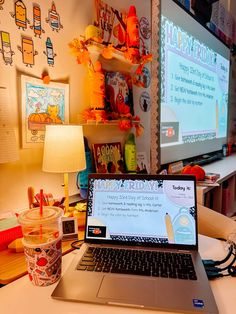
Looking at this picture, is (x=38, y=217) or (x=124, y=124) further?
(x=124, y=124)

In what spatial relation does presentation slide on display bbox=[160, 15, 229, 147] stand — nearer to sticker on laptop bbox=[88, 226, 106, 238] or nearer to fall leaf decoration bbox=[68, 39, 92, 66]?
fall leaf decoration bbox=[68, 39, 92, 66]

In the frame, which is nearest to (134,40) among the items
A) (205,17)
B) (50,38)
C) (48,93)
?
(50,38)

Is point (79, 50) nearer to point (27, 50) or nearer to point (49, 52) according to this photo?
point (49, 52)

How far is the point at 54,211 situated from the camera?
2.32ft

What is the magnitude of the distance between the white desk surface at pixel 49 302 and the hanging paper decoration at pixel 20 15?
0.89 m

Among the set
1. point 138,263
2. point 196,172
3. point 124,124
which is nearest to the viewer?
point 138,263

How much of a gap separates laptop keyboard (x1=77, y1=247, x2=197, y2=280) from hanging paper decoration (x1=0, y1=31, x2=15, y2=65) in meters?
0.73

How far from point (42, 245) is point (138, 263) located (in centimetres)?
26

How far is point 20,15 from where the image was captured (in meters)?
1.00

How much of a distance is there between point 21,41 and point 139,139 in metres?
0.93

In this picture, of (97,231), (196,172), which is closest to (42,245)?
(97,231)

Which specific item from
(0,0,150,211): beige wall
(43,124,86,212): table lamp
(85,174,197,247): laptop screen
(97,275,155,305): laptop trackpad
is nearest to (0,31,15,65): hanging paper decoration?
(0,0,150,211): beige wall

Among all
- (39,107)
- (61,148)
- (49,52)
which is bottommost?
(61,148)

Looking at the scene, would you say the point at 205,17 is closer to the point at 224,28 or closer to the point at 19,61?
the point at 224,28
